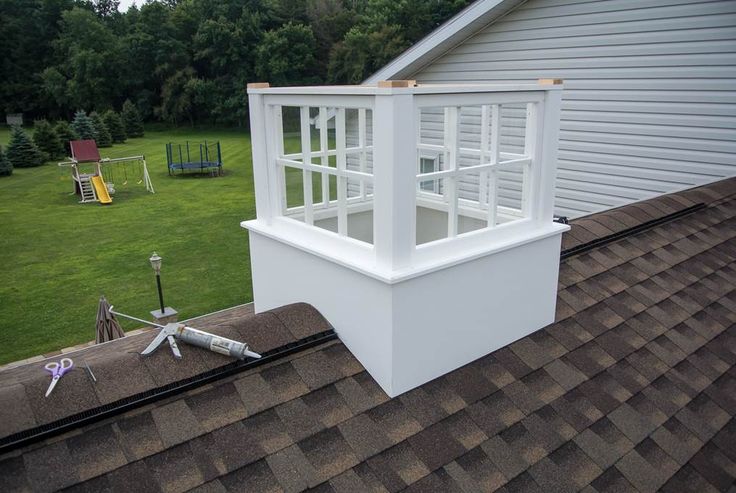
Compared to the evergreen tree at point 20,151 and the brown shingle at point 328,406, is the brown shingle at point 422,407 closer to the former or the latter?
the brown shingle at point 328,406

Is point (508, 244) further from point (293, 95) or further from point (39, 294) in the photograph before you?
point (39, 294)

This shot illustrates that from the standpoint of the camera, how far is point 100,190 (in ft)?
59.0

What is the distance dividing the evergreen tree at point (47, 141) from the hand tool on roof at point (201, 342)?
94.9ft

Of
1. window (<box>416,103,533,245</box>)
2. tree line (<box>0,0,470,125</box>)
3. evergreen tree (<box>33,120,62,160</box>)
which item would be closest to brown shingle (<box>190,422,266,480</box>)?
window (<box>416,103,533,245</box>)

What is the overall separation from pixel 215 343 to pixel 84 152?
19.6 metres

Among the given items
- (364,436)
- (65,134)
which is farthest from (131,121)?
(364,436)

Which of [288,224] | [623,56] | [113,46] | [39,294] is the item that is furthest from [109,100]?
[288,224]

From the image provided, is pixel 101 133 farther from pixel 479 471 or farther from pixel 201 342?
pixel 479 471

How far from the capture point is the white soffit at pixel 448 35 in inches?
324

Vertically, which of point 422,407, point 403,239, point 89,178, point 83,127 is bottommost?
point 89,178

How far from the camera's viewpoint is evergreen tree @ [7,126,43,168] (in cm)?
2497

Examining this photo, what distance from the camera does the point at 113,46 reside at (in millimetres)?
45344

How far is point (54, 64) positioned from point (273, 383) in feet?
188

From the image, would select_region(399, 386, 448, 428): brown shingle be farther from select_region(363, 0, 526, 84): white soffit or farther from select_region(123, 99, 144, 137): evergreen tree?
select_region(123, 99, 144, 137): evergreen tree
